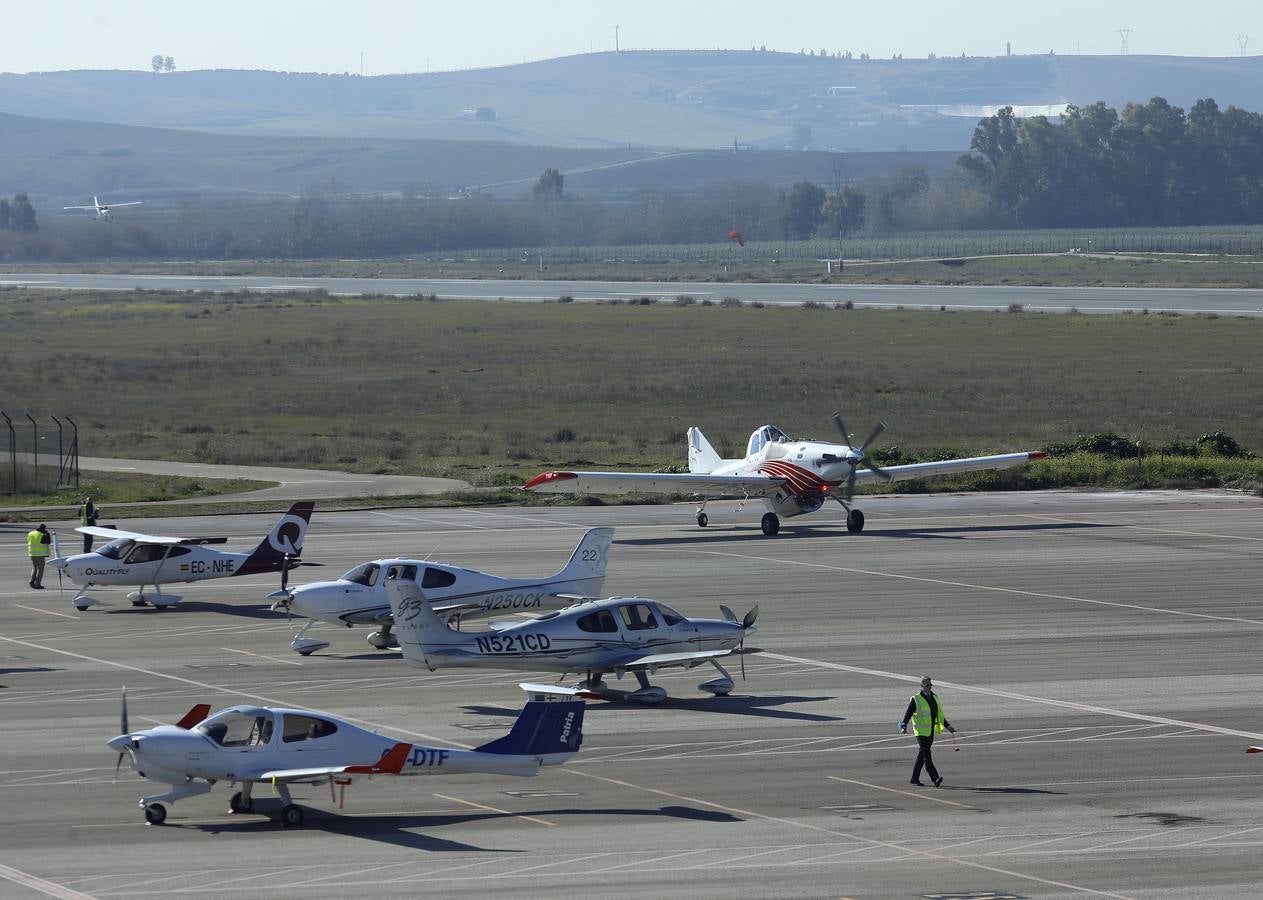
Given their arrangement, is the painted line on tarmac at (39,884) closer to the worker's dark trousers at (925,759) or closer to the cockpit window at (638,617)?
the worker's dark trousers at (925,759)

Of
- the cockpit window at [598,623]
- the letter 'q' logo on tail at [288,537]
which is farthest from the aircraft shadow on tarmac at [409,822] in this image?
the letter 'q' logo on tail at [288,537]

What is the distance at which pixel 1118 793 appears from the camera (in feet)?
75.8

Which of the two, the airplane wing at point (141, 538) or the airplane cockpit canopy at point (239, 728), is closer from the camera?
the airplane cockpit canopy at point (239, 728)

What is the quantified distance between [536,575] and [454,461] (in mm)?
26019

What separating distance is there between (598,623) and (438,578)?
521 centimetres

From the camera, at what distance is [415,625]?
27125 mm

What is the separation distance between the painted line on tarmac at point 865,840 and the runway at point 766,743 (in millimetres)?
58

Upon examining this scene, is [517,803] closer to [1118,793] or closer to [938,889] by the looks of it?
[938,889]

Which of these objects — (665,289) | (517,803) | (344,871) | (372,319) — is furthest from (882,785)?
(665,289)

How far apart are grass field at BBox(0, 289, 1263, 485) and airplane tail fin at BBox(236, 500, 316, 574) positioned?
71.6ft

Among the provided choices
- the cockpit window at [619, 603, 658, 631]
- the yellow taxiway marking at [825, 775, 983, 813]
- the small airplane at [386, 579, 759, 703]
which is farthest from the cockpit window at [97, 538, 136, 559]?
the yellow taxiway marking at [825, 775, 983, 813]

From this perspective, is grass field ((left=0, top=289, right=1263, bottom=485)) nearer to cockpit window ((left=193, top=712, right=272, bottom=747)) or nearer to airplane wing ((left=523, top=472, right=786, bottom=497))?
airplane wing ((left=523, top=472, right=786, bottom=497))

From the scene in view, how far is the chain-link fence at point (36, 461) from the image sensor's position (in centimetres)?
5928

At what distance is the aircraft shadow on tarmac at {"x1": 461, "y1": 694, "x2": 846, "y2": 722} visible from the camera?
90.5 feet
